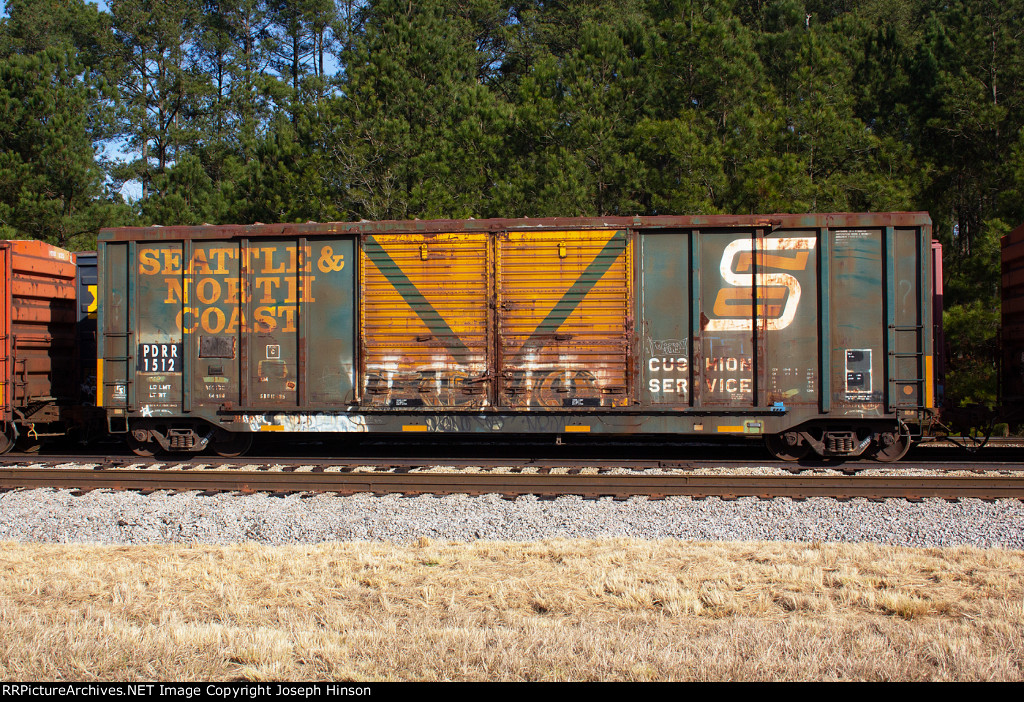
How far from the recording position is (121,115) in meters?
25.0

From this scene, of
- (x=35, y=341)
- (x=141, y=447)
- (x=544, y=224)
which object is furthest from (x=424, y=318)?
(x=35, y=341)

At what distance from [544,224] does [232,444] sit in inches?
235

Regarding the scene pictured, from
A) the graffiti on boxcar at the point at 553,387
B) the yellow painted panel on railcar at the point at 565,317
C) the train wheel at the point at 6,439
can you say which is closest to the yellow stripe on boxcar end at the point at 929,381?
the yellow painted panel on railcar at the point at 565,317

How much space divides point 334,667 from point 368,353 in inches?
256

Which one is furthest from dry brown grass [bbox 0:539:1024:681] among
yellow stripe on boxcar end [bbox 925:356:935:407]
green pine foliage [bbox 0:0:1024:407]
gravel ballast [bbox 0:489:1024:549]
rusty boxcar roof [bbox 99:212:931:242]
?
green pine foliage [bbox 0:0:1024:407]

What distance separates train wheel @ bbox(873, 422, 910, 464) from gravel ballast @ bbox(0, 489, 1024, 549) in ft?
6.15

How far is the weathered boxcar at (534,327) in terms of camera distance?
10.1 meters

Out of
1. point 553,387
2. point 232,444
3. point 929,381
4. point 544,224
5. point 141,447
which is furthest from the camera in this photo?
point 232,444

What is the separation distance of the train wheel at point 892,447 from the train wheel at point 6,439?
1331 centimetres

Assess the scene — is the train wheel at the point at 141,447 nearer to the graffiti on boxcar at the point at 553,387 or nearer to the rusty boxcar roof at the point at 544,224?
the rusty boxcar roof at the point at 544,224

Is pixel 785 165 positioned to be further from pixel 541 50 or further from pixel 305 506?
pixel 541 50

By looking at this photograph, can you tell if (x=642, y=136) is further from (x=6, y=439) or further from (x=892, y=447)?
(x=6, y=439)

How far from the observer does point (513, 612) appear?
547cm

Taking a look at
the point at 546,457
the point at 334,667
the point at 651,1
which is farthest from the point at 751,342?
the point at 651,1
